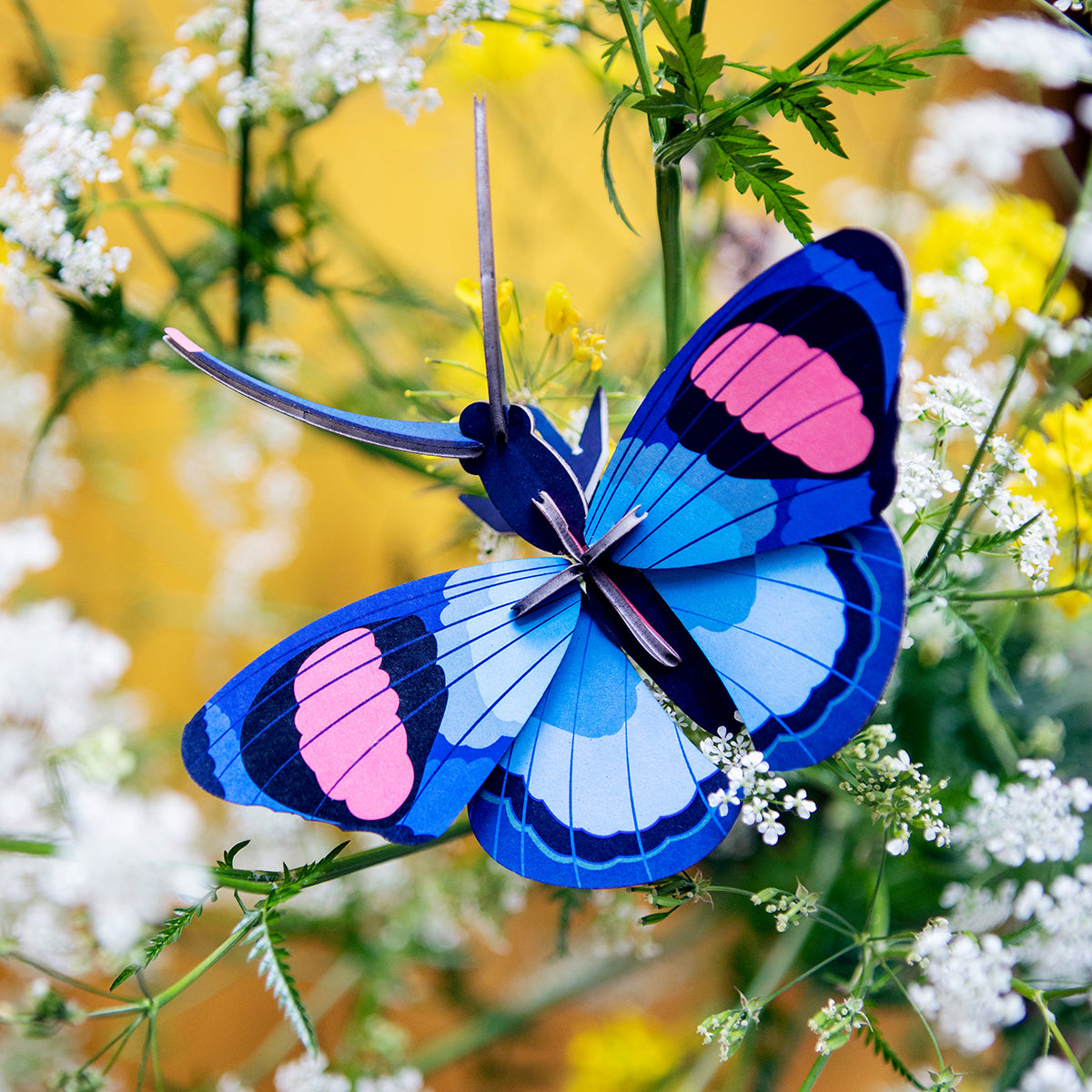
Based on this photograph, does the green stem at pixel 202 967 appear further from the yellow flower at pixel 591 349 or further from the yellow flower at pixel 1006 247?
the yellow flower at pixel 1006 247

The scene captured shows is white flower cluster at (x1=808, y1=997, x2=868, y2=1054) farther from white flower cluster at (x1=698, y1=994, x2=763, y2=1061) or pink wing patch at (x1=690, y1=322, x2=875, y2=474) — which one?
pink wing patch at (x1=690, y1=322, x2=875, y2=474)

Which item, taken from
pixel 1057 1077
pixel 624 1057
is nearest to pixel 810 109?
pixel 1057 1077

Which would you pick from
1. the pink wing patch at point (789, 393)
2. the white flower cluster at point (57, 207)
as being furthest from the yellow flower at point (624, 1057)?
the white flower cluster at point (57, 207)

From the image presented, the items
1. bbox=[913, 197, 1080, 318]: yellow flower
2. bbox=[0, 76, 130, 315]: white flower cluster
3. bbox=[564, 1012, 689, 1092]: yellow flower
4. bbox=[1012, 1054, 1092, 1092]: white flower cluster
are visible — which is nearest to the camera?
bbox=[1012, 1054, 1092, 1092]: white flower cluster

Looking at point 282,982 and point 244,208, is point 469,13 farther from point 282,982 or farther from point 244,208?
point 282,982

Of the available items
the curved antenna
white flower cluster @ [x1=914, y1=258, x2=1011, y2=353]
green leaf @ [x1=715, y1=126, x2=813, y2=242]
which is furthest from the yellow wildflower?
the curved antenna
